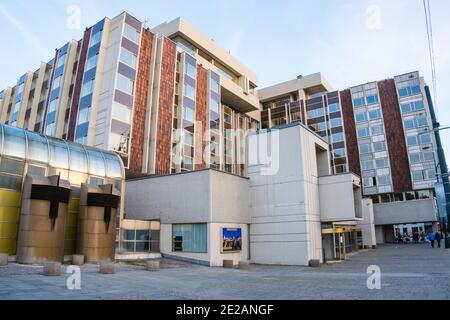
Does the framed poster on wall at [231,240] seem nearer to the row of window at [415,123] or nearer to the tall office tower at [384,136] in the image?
the tall office tower at [384,136]

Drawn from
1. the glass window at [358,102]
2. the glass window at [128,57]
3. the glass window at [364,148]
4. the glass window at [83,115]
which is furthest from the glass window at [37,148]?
the glass window at [358,102]

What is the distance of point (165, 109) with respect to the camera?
42969mm

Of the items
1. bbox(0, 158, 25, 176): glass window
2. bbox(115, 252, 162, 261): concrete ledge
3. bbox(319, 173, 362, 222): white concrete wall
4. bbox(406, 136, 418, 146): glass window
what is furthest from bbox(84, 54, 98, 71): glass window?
bbox(406, 136, 418, 146): glass window

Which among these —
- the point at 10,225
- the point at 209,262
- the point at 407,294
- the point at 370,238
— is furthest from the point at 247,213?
the point at 370,238

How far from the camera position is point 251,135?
33219mm

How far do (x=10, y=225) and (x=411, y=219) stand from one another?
59.4 metres

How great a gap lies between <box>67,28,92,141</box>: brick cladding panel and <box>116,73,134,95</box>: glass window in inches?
221

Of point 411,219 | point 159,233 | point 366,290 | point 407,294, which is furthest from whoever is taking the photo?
point 411,219

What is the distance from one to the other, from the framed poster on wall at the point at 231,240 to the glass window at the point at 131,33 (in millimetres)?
25334

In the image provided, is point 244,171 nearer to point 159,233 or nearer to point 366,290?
point 159,233

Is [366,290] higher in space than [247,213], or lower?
lower

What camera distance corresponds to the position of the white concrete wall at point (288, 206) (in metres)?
28.2

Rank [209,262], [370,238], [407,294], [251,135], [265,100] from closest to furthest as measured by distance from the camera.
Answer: [407,294] < [209,262] < [251,135] < [370,238] < [265,100]
